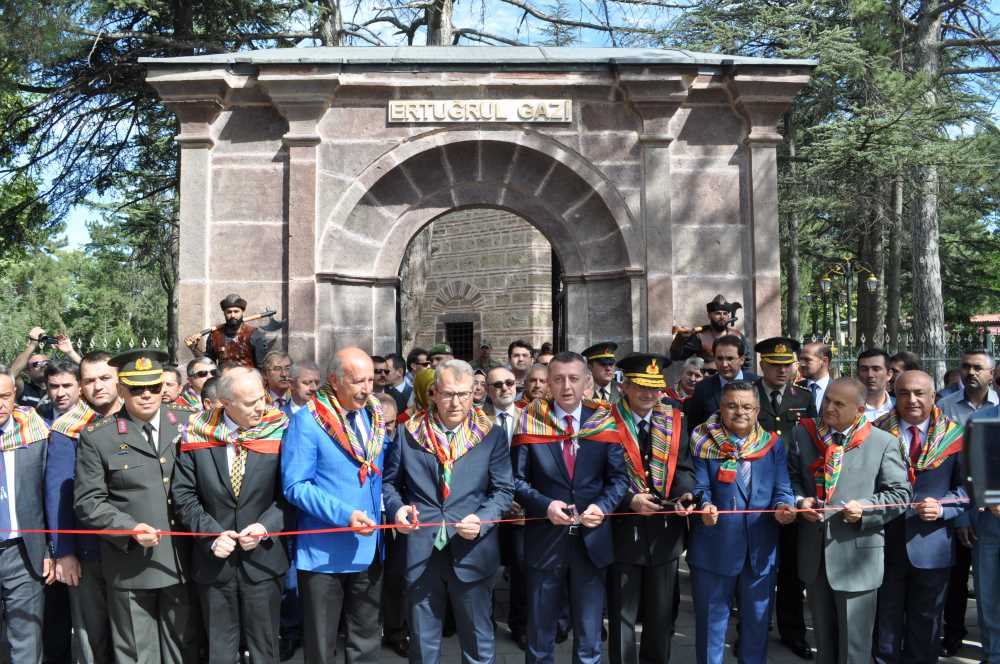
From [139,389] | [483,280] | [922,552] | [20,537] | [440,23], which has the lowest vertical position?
[922,552]

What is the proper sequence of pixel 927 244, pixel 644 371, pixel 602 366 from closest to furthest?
pixel 644 371, pixel 602 366, pixel 927 244

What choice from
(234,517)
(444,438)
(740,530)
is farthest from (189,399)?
(740,530)

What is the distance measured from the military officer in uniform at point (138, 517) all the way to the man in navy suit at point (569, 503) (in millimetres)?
1837

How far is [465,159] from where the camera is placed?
9508mm

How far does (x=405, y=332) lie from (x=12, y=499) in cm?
1713

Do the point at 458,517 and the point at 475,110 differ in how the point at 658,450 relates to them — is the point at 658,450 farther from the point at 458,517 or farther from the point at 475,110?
the point at 475,110

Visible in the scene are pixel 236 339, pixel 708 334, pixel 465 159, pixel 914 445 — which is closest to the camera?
pixel 914 445

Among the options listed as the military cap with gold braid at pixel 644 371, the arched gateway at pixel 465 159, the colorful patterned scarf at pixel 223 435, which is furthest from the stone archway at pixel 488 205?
the colorful patterned scarf at pixel 223 435

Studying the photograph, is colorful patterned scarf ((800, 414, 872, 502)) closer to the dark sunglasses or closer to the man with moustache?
the dark sunglasses

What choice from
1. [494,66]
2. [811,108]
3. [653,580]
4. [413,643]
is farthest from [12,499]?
[811,108]

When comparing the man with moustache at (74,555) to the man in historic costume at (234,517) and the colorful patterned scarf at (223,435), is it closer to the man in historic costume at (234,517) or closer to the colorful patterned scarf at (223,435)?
the colorful patterned scarf at (223,435)

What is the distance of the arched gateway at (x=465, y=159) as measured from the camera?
9.02 m

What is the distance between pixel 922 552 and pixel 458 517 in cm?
266

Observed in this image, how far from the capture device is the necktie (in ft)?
16.3
